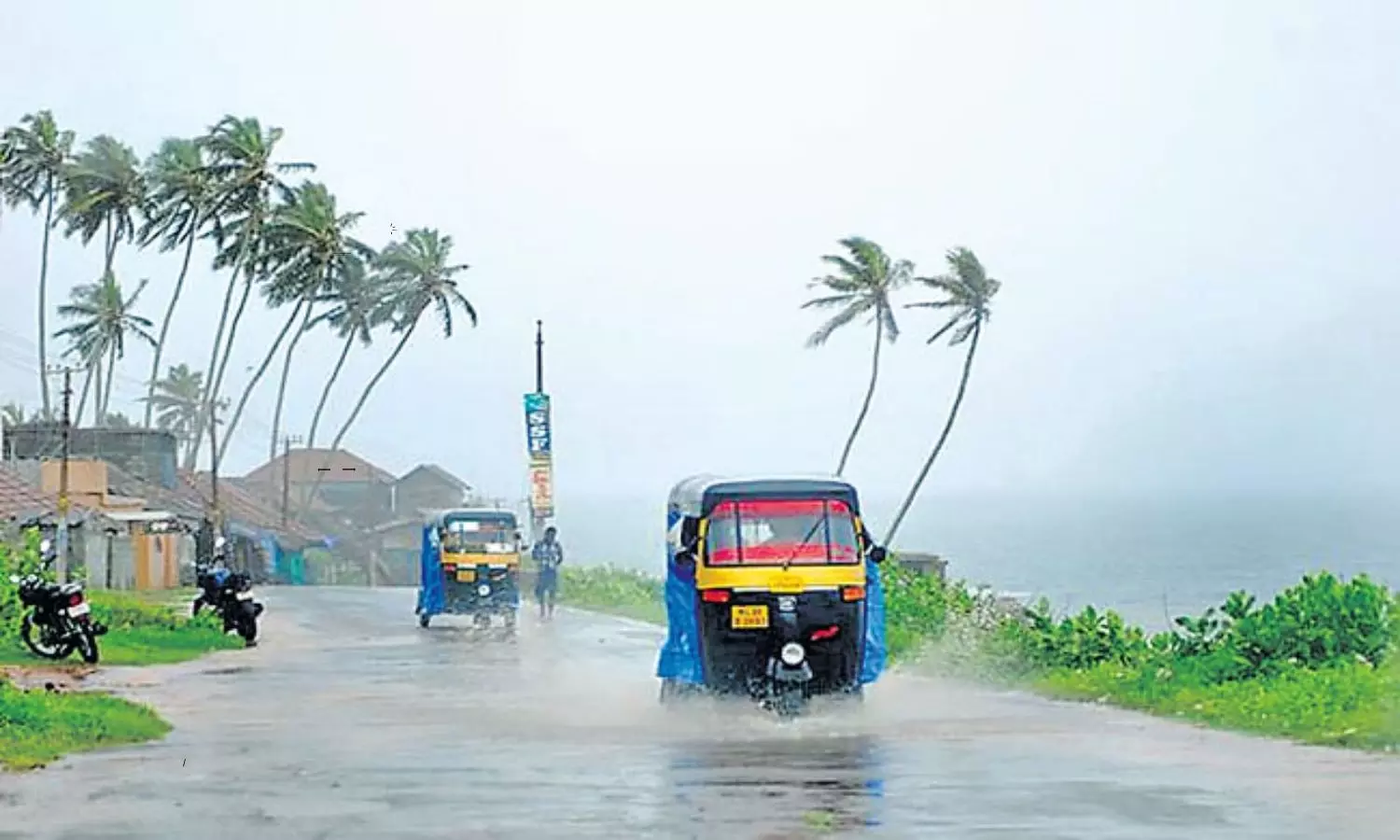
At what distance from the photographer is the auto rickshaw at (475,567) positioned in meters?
38.8

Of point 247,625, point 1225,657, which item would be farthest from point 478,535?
point 1225,657

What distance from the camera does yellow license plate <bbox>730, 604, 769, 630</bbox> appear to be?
65.0 ft

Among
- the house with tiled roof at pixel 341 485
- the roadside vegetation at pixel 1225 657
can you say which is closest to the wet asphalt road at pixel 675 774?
the roadside vegetation at pixel 1225 657

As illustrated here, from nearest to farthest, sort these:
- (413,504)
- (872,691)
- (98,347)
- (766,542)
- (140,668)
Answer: (766,542) < (872,691) < (140,668) < (98,347) < (413,504)

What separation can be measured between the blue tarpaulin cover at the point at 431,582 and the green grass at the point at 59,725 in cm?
1852

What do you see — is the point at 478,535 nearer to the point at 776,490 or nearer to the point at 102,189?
the point at 776,490

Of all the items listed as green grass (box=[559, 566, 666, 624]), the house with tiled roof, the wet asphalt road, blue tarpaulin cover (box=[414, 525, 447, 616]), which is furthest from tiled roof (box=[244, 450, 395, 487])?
the wet asphalt road

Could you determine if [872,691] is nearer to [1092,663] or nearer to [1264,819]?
[1092,663]

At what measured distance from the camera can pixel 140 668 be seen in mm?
28578

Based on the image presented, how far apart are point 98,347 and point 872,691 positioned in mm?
79783

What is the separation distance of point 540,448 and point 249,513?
32.7m

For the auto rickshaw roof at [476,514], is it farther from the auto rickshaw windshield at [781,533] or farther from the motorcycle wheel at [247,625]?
the auto rickshaw windshield at [781,533]

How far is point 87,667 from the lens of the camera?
28.1 metres

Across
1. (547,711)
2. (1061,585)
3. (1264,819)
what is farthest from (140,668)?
(1061,585)
